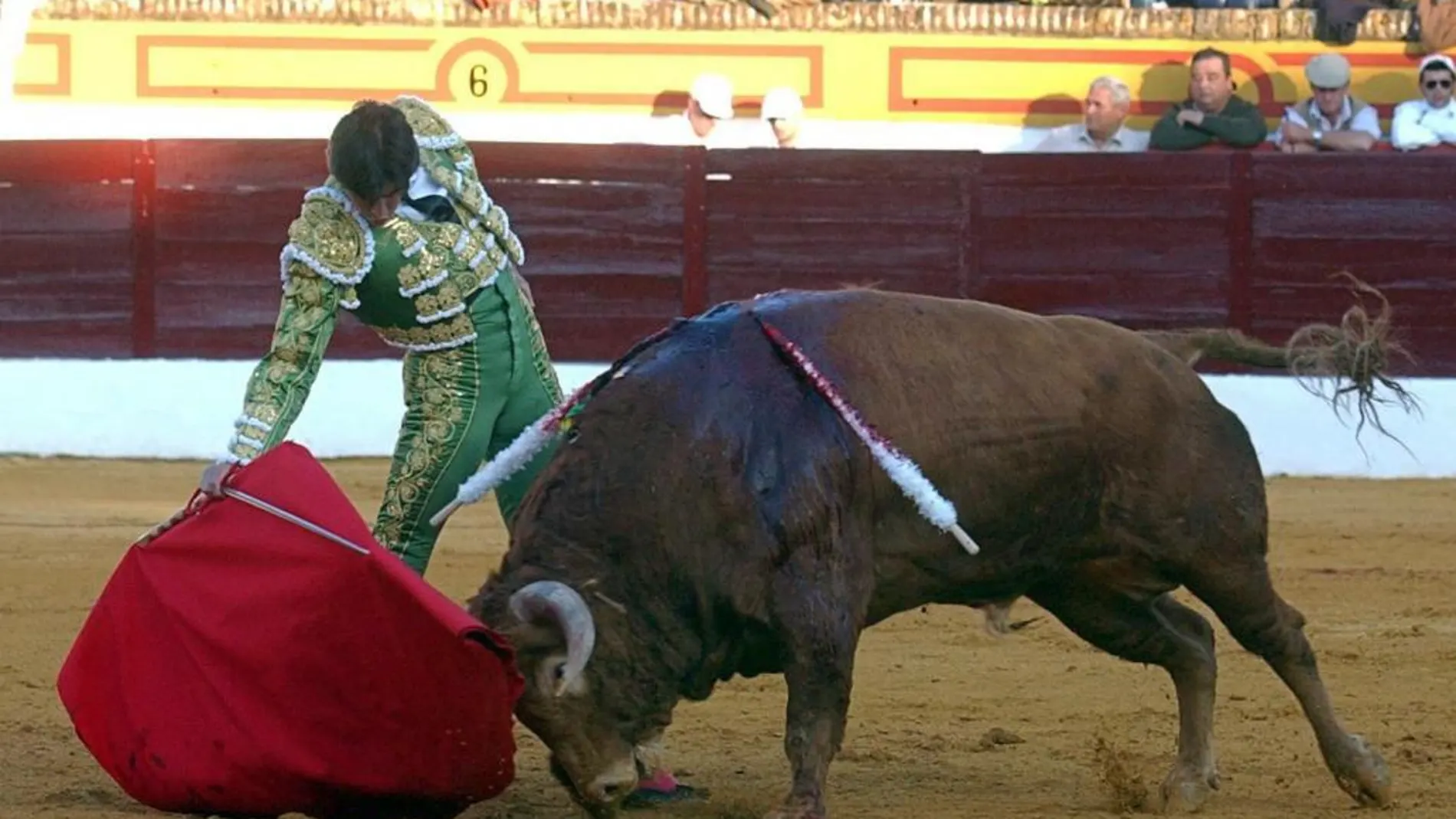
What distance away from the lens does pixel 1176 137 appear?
954 cm

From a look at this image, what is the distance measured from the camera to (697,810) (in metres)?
3.94

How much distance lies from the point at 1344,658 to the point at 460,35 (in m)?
5.49

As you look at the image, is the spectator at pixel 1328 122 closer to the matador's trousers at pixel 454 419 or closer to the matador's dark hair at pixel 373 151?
the matador's trousers at pixel 454 419

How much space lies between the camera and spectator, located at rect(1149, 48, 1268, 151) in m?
9.52

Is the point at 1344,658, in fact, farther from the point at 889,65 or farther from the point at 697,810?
the point at 889,65

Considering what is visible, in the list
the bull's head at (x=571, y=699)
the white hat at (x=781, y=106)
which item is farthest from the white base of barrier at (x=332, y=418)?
the bull's head at (x=571, y=699)

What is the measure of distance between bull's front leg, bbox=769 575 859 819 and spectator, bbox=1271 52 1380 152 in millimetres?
6447

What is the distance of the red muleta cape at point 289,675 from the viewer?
11.5 feet

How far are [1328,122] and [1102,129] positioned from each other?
2.93 feet

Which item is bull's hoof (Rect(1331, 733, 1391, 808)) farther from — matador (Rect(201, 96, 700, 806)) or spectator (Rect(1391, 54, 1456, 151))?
spectator (Rect(1391, 54, 1456, 151))

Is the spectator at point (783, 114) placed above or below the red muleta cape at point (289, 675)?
above

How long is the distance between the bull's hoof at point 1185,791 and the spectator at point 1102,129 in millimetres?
5710

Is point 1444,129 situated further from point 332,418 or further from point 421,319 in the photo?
point 421,319

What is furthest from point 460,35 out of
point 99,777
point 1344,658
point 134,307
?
point 99,777
